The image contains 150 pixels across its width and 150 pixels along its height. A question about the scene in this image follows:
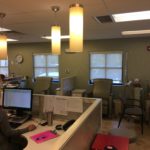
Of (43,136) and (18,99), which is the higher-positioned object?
(18,99)

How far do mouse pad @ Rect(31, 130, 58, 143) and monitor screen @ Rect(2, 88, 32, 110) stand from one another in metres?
0.53

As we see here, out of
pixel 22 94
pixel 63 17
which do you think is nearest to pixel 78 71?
pixel 63 17

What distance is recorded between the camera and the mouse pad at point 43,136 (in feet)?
5.97

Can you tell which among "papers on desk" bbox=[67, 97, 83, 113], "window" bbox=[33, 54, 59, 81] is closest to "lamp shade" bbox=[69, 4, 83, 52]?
"papers on desk" bbox=[67, 97, 83, 113]

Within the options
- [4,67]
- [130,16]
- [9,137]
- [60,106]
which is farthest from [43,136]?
[4,67]

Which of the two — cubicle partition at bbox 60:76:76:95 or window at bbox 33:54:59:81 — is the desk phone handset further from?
window at bbox 33:54:59:81

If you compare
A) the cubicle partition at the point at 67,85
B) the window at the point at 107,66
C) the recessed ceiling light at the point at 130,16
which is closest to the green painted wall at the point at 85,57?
the window at the point at 107,66

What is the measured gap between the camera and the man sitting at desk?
173 centimetres

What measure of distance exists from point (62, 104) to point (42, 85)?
3.88 meters

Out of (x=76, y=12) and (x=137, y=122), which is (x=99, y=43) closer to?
(x=137, y=122)

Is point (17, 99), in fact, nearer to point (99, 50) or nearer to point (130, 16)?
point (130, 16)

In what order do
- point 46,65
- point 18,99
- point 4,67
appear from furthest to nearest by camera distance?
point 4,67, point 46,65, point 18,99

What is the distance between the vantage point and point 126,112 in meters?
3.91

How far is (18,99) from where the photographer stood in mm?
2424
